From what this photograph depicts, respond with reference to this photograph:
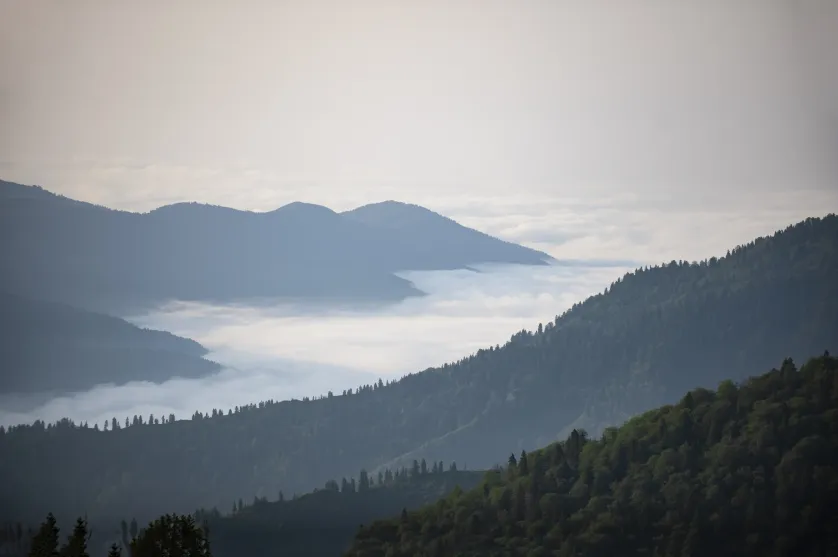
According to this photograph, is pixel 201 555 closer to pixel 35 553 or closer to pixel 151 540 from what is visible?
pixel 151 540

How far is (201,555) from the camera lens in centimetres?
15138

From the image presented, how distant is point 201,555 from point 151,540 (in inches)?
231

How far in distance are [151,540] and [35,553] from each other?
465 inches

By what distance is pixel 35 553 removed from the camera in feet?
491

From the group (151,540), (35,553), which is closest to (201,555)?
(151,540)

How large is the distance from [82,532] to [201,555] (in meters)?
14.0

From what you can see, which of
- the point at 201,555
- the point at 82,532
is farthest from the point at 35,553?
the point at 201,555

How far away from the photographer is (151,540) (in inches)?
6024

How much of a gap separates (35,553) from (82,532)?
6917mm

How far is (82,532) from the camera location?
15550 cm

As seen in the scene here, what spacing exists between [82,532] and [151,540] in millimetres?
8225

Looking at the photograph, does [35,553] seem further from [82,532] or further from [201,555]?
[201,555]
